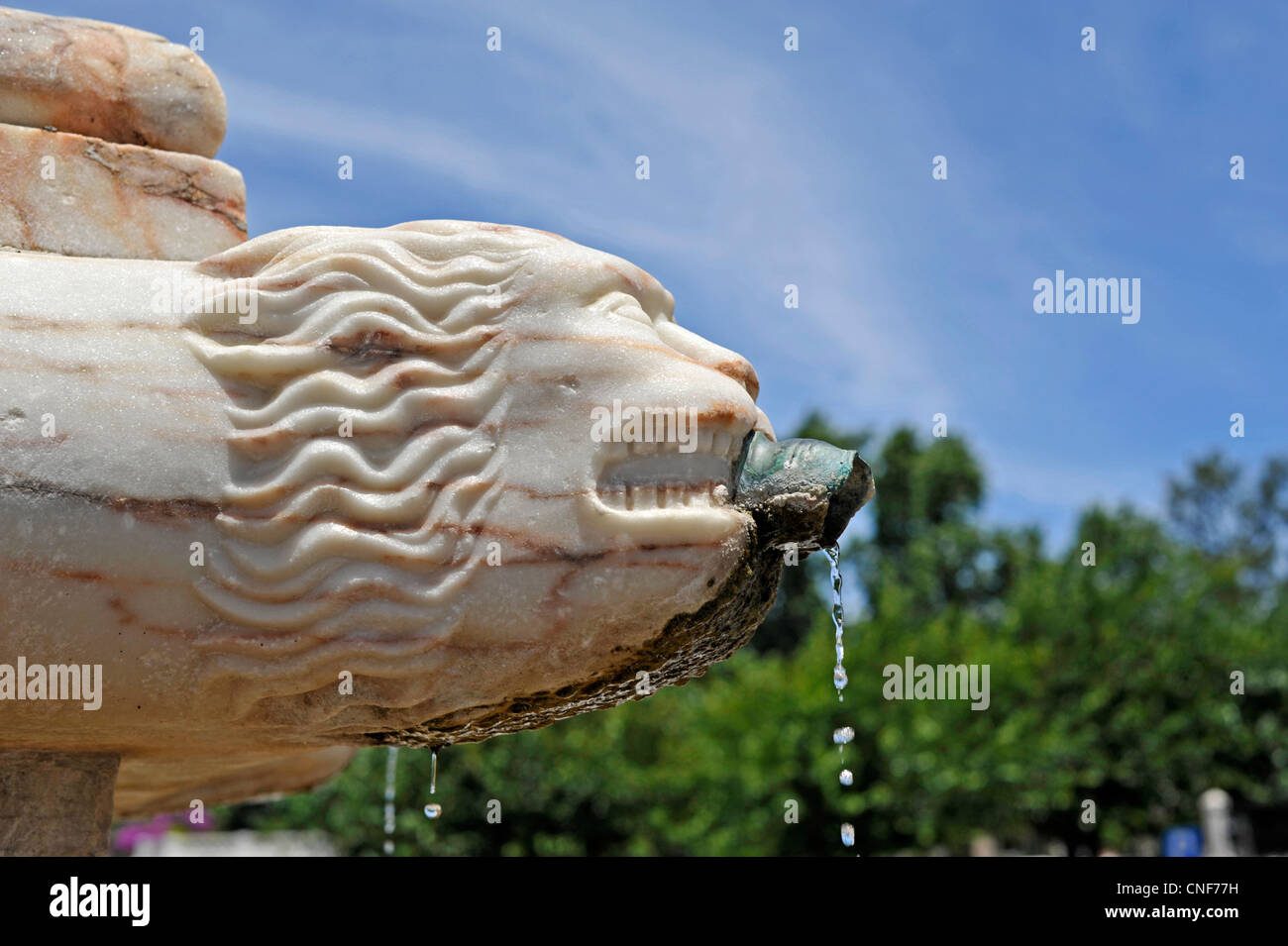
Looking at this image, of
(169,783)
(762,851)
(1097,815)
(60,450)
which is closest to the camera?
(60,450)

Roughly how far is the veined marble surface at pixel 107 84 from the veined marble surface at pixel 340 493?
0.69 meters

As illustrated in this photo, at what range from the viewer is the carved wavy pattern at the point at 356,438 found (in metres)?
2.25

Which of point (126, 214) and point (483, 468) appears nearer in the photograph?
point (483, 468)

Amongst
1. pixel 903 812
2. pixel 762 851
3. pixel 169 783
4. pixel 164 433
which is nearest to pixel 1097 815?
pixel 903 812

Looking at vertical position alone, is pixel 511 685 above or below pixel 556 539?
below

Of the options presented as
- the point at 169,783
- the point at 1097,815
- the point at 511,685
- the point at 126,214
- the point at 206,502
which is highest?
the point at 126,214

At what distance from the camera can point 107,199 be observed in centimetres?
287

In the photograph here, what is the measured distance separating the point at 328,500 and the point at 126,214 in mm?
1106

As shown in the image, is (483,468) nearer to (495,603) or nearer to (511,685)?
(495,603)

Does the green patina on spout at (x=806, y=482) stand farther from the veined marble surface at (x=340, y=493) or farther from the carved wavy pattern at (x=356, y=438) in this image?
the carved wavy pattern at (x=356, y=438)

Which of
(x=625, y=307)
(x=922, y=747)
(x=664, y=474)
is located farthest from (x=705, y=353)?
(x=922, y=747)

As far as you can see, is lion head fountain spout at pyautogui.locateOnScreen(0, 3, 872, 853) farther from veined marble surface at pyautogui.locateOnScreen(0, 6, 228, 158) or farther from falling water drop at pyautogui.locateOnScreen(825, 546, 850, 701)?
veined marble surface at pyautogui.locateOnScreen(0, 6, 228, 158)

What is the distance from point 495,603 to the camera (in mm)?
2252

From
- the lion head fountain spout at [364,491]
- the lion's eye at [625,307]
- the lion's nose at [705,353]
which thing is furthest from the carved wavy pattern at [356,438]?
the lion's nose at [705,353]
